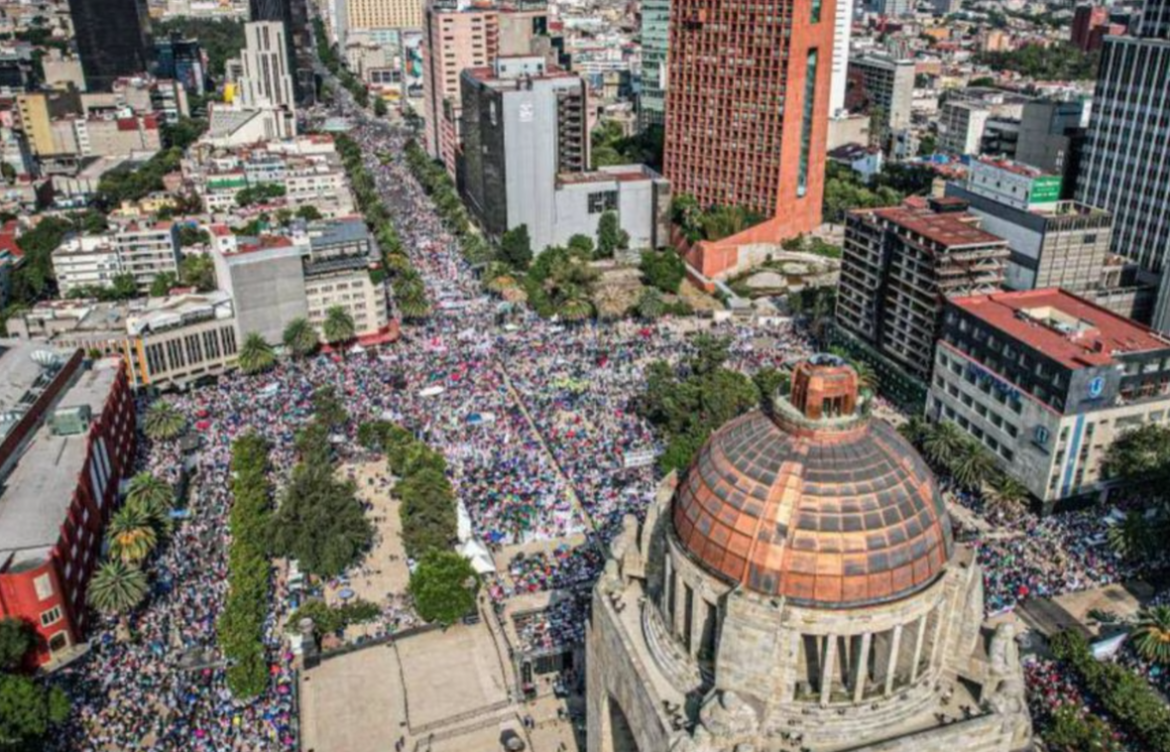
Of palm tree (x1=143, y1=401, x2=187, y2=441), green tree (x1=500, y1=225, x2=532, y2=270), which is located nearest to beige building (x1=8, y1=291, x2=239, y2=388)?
palm tree (x1=143, y1=401, x2=187, y2=441)

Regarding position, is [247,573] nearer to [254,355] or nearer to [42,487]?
[42,487]

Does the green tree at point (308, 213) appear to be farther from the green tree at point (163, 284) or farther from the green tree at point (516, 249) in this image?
the green tree at point (516, 249)

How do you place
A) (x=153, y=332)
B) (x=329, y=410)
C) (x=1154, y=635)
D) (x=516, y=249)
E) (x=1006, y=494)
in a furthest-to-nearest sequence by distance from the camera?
1. (x=516, y=249)
2. (x=153, y=332)
3. (x=329, y=410)
4. (x=1006, y=494)
5. (x=1154, y=635)

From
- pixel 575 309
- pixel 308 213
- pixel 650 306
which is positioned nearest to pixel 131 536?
pixel 575 309

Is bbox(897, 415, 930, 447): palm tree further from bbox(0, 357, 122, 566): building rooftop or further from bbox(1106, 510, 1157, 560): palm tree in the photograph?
bbox(0, 357, 122, 566): building rooftop

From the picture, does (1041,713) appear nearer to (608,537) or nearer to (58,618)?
(608,537)

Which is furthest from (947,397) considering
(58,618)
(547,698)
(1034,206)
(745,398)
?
(58,618)
